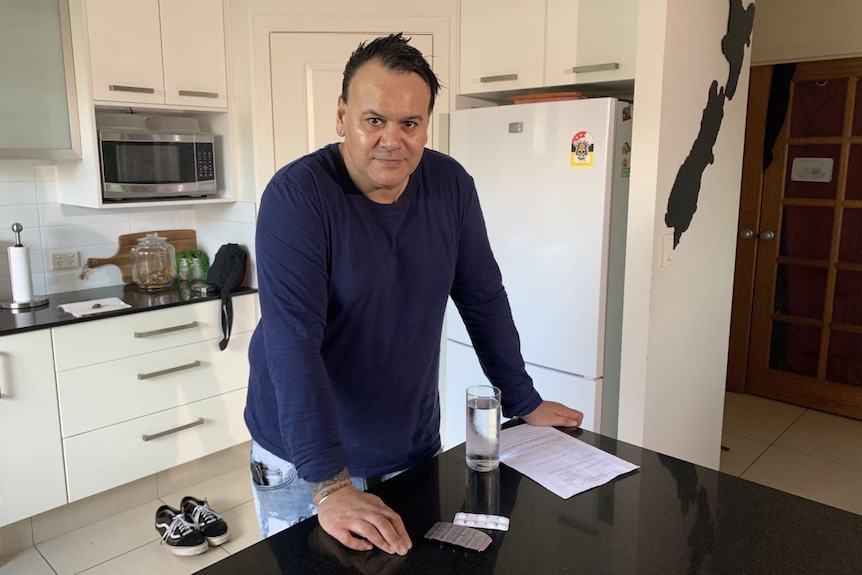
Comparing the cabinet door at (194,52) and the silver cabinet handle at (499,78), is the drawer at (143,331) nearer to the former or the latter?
the cabinet door at (194,52)

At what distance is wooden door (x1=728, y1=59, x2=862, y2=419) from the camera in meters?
3.71

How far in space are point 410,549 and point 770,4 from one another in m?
3.89

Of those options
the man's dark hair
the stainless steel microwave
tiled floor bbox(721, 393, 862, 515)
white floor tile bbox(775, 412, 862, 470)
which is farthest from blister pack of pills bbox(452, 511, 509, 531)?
white floor tile bbox(775, 412, 862, 470)

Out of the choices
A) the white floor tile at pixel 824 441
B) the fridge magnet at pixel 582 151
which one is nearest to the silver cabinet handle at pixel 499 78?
the fridge magnet at pixel 582 151

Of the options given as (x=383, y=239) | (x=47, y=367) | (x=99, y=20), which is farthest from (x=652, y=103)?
(x=47, y=367)

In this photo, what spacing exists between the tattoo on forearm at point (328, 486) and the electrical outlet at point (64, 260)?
7.85 ft

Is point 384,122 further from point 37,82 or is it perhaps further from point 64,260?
point 64,260

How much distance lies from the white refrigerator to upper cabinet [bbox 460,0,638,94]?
6.7 inches

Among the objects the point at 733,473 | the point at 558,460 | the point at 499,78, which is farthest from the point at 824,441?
the point at 558,460

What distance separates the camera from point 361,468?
130cm

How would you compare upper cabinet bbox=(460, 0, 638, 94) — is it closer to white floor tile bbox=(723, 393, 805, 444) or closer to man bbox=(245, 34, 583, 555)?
man bbox=(245, 34, 583, 555)

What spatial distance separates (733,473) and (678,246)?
4.31 ft

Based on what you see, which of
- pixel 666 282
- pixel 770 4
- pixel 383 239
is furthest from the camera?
pixel 770 4

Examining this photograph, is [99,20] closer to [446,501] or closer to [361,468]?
Answer: [361,468]
